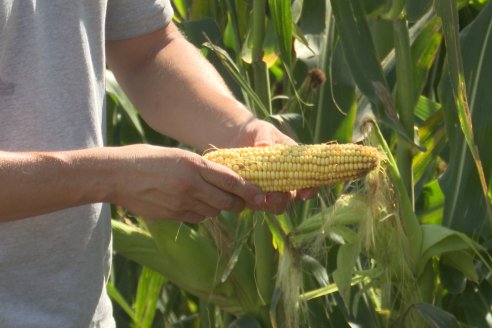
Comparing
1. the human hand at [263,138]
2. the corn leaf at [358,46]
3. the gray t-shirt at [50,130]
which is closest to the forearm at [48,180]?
the gray t-shirt at [50,130]

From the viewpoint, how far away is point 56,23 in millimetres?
1518

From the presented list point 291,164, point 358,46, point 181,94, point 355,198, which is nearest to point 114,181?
point 291,164

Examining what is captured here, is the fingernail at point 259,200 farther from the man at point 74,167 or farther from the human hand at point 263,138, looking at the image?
the human hand at point 263,138

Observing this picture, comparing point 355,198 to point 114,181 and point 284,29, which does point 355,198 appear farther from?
point 114,181

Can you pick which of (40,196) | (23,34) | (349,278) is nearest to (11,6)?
(23,34)

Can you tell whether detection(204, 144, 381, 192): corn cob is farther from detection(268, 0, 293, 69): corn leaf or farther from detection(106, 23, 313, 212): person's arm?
detection(268, 0, 293, 69): corn leaf

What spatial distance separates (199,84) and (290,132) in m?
0.43

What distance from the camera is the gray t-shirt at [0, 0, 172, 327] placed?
1.47 m

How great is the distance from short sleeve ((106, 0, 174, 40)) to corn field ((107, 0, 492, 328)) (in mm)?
356

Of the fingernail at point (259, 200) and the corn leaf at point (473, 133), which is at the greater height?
the fingernail at point (259, 200)

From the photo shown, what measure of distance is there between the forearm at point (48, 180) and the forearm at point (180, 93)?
39 cm

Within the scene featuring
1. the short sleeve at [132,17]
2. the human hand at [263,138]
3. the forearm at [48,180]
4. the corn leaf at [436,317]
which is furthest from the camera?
the corn leaf at [436,317]

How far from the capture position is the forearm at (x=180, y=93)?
173 centimetres

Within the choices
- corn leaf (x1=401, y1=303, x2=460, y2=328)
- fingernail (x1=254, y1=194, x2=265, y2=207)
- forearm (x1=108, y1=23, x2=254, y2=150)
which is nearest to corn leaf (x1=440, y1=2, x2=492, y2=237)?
corn leaf (x1=401, y1=303, x2=460, y2=328)
